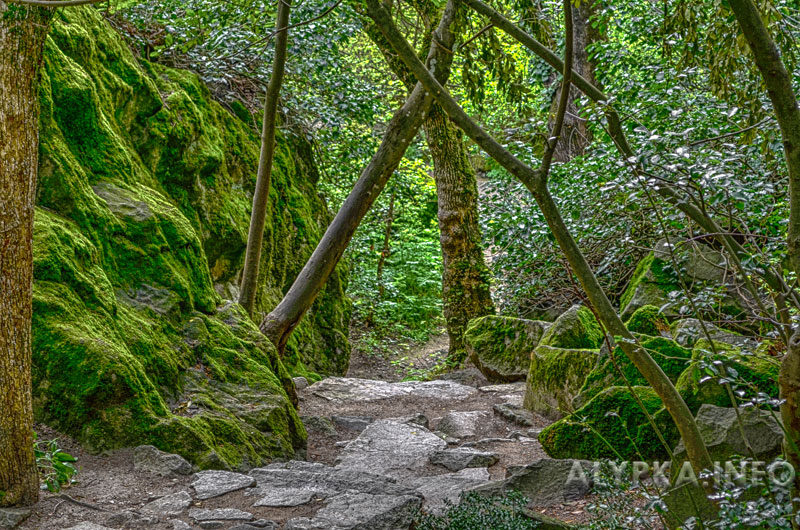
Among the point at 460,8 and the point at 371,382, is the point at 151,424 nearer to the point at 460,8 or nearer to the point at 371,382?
the point at 460,8

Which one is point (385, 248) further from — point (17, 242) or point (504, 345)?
point (17, 242)

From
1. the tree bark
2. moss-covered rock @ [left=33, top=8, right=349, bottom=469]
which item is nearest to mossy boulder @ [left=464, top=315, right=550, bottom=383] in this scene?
moss-covered rock @ [left=33, top=8, right=349, bottom=469]

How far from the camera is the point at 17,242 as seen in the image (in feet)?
10.5

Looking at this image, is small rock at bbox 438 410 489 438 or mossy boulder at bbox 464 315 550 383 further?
mossy boulder at bbox 464 315 550 383

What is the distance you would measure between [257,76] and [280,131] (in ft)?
2.98

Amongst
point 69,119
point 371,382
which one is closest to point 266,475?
point 69,119

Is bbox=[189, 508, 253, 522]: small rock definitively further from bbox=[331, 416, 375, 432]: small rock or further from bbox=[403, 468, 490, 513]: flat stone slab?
bbox=[331, 416, 375, 432]: small rock

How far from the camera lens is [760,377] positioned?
4.00 meters

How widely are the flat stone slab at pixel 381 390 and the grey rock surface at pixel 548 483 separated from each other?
375 centimetres

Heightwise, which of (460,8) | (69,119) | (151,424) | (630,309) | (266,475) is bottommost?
(266,475)

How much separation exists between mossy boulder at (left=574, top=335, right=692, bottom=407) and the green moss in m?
0.56

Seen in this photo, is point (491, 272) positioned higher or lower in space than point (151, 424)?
higher

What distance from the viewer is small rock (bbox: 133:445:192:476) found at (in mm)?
3973

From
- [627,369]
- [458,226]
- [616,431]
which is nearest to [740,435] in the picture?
[616,431]
